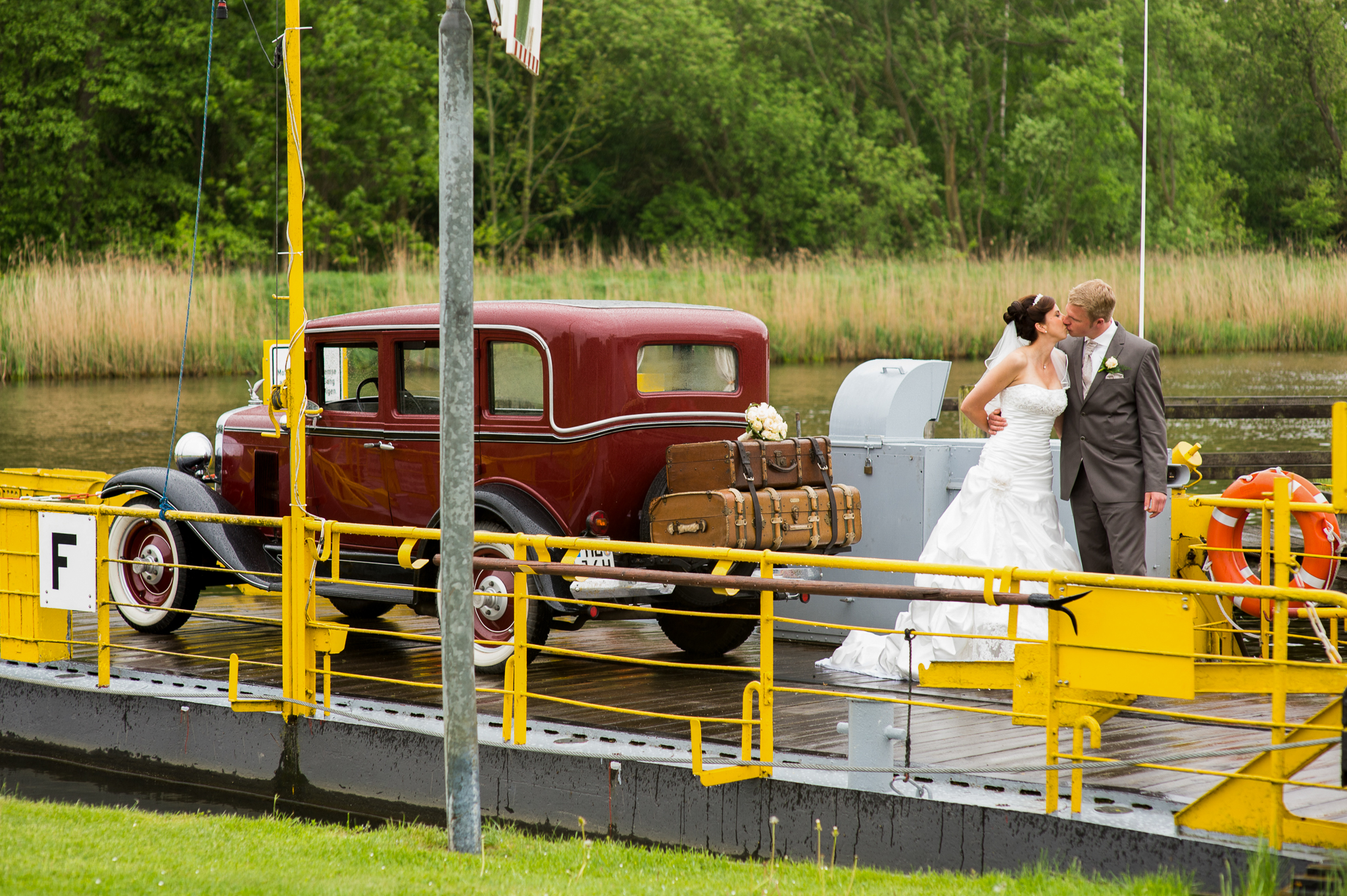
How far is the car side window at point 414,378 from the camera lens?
8.48 m

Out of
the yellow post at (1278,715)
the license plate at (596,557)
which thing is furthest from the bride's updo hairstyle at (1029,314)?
the license plate at (596,557)

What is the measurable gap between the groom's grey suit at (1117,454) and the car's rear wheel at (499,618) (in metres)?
2.82

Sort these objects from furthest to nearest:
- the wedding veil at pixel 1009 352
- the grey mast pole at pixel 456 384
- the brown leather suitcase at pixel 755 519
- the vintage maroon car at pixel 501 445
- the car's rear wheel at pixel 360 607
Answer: the car's rear wheel at pixel 360 607 < the vintage maroon car at pixel 501 445 < the brown leather suitcase at pixel 755 519 < the wedding veil at pixel 1009 352 < the grey mast pole at pixel 456 384

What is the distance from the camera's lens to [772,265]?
30.9 meters

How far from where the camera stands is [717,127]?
4534 centimetres

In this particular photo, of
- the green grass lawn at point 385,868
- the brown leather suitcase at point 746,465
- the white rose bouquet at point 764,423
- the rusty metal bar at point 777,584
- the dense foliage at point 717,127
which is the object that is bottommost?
the green grass lawn at point 385,868

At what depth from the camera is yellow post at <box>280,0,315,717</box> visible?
7.07 metres

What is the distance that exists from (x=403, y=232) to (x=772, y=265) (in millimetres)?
11444

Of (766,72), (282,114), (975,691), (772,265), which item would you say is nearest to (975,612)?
(975,691)

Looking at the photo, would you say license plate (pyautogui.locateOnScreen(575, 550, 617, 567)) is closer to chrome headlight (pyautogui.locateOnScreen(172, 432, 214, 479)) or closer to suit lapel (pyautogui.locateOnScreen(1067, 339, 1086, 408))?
suit lapel (pyautogui.locateOnScreen(1067, 339, 1086, 408))

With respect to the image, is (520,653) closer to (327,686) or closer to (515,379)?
(327,686)

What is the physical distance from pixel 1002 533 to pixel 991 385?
2.34ft

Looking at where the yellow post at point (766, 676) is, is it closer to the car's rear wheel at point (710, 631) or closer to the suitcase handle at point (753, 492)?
the suitcase handle at point (753, 492)

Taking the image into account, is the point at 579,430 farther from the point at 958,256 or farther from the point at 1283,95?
the point at 1283,95
